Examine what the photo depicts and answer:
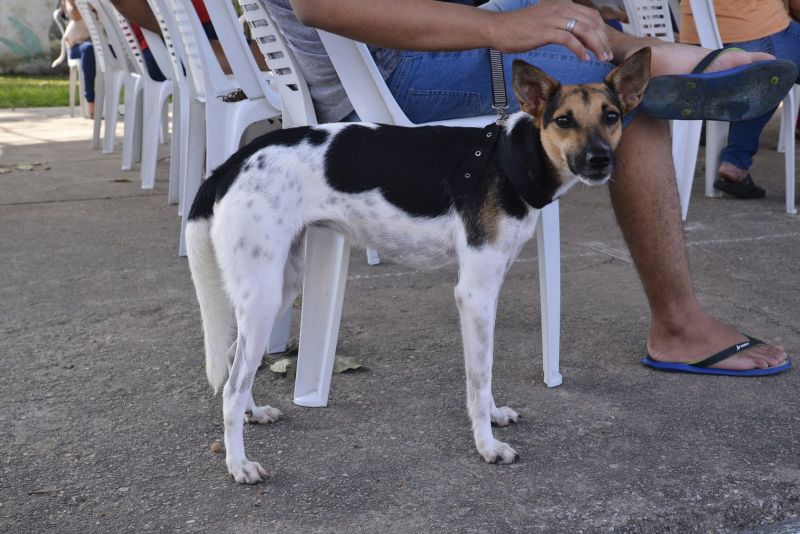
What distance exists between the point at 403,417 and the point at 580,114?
3.25ft

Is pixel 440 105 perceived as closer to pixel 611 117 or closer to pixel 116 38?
pixel 611 117

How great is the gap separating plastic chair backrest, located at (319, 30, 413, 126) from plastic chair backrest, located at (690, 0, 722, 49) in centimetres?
254

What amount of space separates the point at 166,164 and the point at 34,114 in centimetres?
476

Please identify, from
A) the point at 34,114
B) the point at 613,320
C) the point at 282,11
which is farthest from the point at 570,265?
the point at 34,114

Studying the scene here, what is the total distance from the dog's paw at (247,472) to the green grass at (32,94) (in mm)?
11056

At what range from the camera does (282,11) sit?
2.85m

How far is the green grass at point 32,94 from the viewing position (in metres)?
12.5

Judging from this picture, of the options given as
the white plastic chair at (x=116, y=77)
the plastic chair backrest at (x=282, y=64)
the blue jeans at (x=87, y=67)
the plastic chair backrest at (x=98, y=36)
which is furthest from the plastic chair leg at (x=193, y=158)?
the blue jeans at (x=87, y=67)

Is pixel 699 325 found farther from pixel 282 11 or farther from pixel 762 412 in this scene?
pixel 282 11

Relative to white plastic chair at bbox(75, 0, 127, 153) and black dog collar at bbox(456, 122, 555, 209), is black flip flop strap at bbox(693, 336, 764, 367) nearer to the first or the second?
black dog collar at bbox(456, 122, 555, 209)

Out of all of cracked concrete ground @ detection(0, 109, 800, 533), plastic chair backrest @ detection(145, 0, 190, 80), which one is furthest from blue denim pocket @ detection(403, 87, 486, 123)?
plastic chair backrest @ detection(145, 0, 190, 80)

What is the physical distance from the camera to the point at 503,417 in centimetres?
267

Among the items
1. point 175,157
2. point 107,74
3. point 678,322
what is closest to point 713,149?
point 678,322

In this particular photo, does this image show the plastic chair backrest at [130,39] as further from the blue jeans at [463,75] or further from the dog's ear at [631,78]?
the dog's ear at [631,78]
